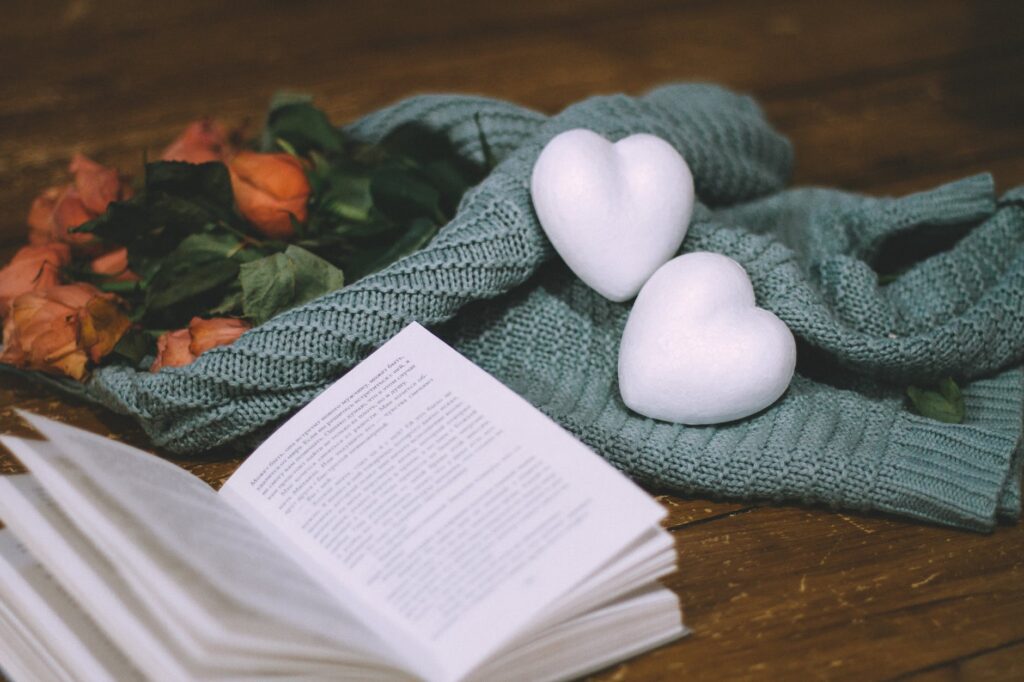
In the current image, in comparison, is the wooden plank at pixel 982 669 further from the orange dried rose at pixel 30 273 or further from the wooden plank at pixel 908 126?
the orange dried rose at pixel 30 273

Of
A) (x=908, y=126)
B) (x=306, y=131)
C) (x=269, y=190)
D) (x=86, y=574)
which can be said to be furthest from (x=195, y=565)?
(x=908, y=126)

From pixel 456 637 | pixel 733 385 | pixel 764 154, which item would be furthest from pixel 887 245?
pixel 456 637

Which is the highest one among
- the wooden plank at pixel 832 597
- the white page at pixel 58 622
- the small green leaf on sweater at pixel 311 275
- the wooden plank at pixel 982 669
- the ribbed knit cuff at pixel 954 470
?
the small green leaf on sweater at pixel 311 275

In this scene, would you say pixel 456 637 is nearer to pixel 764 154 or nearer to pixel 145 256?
pixel 145 256

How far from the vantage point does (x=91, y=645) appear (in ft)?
1.63

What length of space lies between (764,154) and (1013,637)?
498 mm

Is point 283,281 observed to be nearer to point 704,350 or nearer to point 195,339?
point 195,339

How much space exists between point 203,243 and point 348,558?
1.02 ft

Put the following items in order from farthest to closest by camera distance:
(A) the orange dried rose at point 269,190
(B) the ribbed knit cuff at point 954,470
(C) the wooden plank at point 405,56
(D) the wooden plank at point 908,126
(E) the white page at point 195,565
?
(C) the wooden plank at point 405,56, (D) the wooden plank at point 908,126, (A) the orange dried rose at point 269,190, (B) the ribbed knit cuff at point 954,470, (E) the white page at point 195,565

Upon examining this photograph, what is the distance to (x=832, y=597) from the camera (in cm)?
57

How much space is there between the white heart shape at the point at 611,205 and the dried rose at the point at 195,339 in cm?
24

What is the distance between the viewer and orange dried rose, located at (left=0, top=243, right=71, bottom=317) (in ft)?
2.40

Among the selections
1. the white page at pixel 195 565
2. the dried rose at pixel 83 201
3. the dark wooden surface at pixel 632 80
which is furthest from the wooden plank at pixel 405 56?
the white page at pixel 195 565

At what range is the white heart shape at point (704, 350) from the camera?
1.97ft
